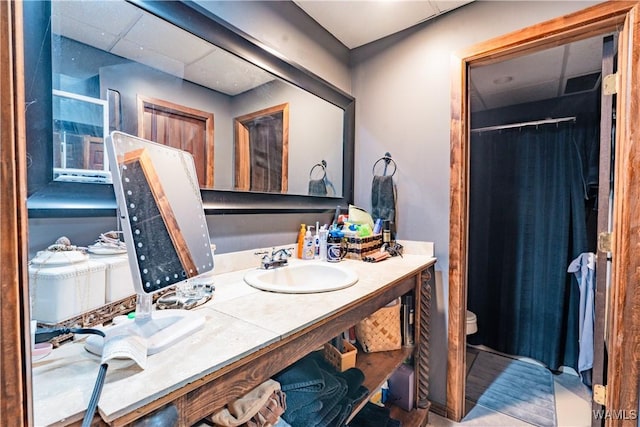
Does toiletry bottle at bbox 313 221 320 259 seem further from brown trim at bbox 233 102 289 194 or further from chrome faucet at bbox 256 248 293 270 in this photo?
brown trim at bbox 233 102 289 194

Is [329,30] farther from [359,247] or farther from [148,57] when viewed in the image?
[359,247]

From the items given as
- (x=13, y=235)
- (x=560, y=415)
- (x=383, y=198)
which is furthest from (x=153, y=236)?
(x=560, y=415)

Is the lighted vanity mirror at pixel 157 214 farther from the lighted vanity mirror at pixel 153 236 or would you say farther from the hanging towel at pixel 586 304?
the hanging towel at pixel 586 304

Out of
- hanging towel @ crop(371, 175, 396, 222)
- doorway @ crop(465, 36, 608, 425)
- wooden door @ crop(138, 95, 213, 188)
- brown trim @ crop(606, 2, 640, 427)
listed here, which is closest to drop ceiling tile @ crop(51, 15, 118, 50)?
wooden door @ crop(138, 95, 213, 188)

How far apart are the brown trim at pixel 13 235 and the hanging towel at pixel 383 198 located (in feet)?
5.37

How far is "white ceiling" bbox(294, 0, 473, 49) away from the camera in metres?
1.53

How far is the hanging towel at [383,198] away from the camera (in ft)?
5.81

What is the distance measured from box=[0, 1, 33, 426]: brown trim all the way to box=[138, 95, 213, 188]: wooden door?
0.73 metres

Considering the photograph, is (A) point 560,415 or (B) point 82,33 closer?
(B) point 82,33

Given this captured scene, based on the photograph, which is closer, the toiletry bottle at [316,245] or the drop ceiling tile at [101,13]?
the drop ceiling tile at [101,13]

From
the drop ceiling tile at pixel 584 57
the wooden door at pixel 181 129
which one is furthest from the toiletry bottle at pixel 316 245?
the drop ceiling tile at pixel 584 57

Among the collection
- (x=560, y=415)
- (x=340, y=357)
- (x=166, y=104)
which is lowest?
(x=560, y=415)

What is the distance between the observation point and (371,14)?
1.62 m

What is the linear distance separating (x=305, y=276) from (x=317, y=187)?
1.95 ft
